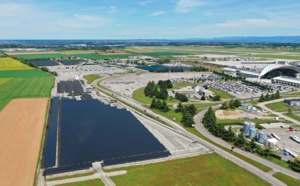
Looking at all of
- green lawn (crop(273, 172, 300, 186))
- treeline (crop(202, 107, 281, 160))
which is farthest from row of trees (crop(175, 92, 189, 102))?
green lawn (crop(273, 172, 300, 186))

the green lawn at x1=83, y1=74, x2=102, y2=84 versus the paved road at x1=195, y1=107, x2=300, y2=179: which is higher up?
the green lawn at x1=83, y1=74, x2=102, y2=84

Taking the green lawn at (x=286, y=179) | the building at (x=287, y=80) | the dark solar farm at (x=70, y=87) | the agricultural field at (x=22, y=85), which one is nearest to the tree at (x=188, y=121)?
the green lawn at (x=286, y=179)

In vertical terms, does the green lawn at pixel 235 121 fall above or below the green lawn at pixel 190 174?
above

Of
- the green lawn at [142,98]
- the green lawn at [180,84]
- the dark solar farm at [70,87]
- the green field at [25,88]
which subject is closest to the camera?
the green lawn at [142,98]

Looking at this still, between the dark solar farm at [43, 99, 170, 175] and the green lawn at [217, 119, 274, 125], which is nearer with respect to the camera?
the dark solar farm at [43, 99, 170, 175]

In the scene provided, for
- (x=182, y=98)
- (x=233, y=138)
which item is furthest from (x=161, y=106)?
(x=233, y=138)

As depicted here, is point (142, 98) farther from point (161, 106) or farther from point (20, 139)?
point (20, 139)

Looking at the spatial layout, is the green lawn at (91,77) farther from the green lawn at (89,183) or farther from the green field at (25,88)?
the green lawn at (89,183)

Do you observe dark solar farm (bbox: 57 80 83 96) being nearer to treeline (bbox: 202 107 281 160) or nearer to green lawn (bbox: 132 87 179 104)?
green lawn (bbox: 132 87 179 104)
